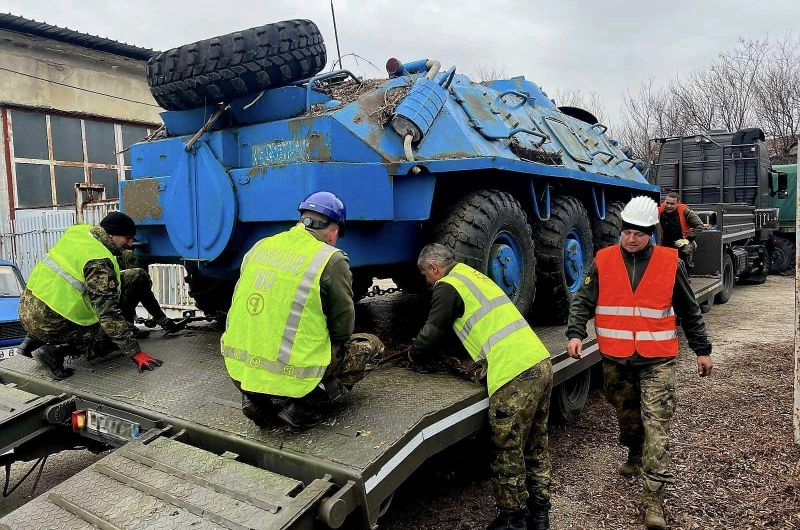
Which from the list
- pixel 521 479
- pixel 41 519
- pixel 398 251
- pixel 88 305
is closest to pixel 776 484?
pixel 521 479

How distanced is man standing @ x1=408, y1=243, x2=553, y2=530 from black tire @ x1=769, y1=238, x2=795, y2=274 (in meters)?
15.8

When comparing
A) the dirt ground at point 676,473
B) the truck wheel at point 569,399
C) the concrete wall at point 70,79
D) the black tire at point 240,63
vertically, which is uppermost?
the concrete wall at point 70,79

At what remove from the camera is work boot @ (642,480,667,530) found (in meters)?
3.66

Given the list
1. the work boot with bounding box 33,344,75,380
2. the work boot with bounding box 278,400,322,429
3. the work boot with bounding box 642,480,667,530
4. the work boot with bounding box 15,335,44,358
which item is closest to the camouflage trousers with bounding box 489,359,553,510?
the work boot with bounding box 642,480,667,530

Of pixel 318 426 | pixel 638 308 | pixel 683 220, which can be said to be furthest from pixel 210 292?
pixel 683 220

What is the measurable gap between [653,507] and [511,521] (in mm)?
853

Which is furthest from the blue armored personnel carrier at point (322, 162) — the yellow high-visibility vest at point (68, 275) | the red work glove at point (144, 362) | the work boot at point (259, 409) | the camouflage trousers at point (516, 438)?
the work boot at point (259, 409)

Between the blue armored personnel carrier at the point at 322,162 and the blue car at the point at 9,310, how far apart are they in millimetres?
3080

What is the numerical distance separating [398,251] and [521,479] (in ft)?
6.37

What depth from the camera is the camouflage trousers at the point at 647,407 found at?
380 cm

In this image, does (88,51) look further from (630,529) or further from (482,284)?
(630,529)

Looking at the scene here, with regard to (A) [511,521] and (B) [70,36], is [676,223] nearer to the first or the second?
(A) [511,521]

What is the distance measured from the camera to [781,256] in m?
17.0

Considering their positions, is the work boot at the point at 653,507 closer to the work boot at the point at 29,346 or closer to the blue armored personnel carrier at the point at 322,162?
the blue armored personnel carrier at the point at 322,162
